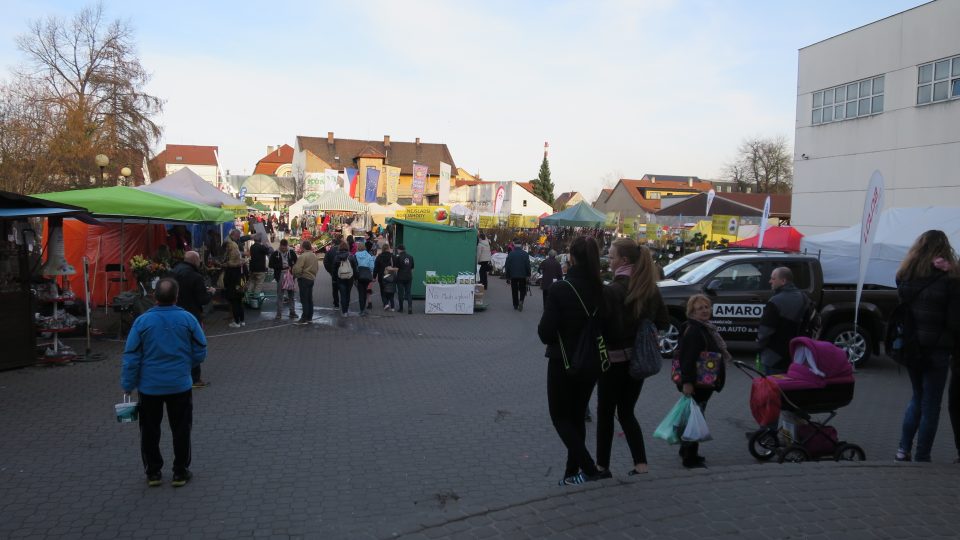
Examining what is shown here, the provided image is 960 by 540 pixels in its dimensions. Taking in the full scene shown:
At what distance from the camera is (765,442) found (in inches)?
246

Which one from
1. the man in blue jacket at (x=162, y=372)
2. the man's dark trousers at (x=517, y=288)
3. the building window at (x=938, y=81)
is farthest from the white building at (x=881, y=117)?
the man in blue jacket at (x=162, y=372)

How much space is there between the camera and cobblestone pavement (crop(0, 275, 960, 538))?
176 inches

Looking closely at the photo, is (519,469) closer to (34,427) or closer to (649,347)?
(649,347)

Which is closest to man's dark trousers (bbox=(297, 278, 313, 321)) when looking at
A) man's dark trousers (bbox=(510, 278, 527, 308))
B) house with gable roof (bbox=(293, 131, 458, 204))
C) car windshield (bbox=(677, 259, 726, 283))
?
man's dark trousers (bbox=(510, 278, 527, 308))

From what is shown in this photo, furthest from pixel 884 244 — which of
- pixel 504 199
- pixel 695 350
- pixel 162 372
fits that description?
pixel 504 199

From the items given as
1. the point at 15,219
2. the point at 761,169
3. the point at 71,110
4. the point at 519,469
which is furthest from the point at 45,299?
the point at 761,169

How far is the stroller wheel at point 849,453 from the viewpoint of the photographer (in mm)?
6121

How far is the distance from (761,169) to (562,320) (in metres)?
87.7

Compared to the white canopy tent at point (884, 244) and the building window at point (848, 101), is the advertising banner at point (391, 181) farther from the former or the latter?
the white canopy tent at point (884, 244)

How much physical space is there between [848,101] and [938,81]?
479cm

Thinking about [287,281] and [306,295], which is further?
[287,281]

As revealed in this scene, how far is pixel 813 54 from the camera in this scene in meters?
32.3

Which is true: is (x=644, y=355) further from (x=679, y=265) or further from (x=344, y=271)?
(x=344, y=271)

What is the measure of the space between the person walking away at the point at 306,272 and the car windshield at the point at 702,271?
730 centimetres
